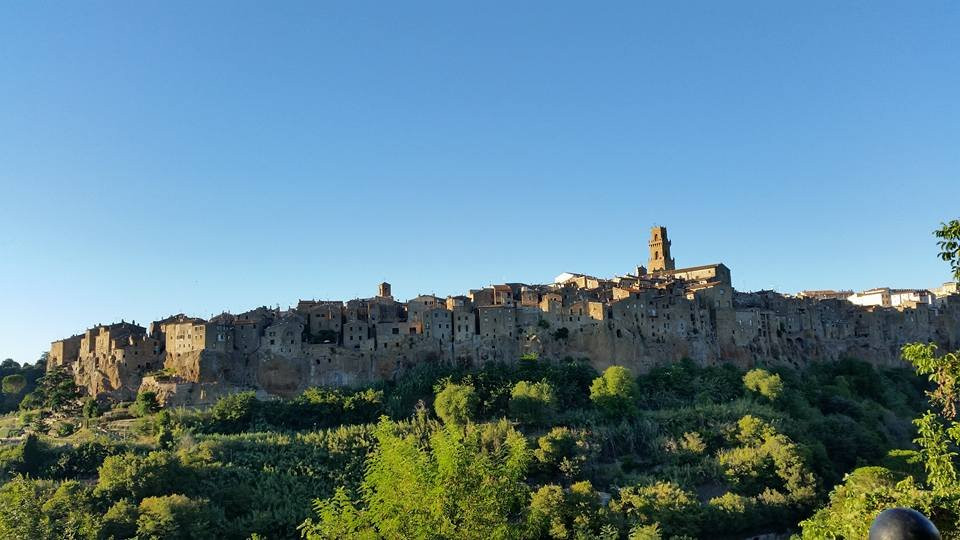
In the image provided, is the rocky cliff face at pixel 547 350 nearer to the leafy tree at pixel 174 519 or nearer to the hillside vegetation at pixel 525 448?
the hillside vegetation at pixel 525 448

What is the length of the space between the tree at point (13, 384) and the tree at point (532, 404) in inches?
1461

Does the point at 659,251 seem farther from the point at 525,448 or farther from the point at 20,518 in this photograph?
the point at 20,518

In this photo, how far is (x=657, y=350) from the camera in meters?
58.7

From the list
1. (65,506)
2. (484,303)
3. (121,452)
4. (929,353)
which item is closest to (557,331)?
(484,303)

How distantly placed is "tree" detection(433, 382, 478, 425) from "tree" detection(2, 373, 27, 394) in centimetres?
3298

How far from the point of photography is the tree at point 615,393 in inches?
1943

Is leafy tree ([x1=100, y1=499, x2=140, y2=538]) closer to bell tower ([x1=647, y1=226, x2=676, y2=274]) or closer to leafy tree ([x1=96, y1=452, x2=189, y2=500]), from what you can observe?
leafy tree ([x1=96, y1=452, x2=189, y2=500])

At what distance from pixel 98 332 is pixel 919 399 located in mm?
59945

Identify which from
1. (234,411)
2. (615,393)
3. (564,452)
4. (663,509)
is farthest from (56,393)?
(663,509)

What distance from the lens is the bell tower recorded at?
3311 inches

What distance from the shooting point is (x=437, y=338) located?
55.2 meters

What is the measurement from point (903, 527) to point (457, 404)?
4322cm

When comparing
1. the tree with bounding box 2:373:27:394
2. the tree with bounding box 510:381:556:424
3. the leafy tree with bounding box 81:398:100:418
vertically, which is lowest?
the tree with bounding box 510:381:556:424

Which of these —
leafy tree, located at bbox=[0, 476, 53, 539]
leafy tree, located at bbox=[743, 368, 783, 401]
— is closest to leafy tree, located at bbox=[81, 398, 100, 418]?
leafy tree, located at bbox=[0, 476, 53, 539]
